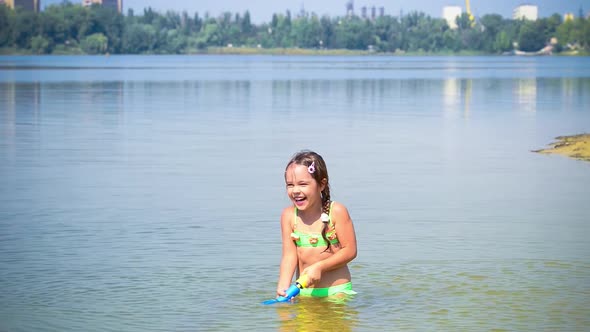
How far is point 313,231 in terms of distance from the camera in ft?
29.3

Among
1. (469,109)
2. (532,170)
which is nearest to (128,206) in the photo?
(532,170)

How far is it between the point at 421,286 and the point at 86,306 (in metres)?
2.67

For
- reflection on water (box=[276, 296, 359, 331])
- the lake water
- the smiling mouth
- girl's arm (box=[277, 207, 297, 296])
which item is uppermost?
the smiling mouth

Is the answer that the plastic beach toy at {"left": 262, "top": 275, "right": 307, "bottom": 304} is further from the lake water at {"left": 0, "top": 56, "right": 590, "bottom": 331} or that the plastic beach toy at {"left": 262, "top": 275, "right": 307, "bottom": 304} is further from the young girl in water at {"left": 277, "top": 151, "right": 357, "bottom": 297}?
the lake water at {"left": 0, "top": 56, "right": 590, "bottom": 331}

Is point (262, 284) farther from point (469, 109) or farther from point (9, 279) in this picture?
point (469, 109)

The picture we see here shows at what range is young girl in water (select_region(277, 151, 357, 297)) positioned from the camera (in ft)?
28.2

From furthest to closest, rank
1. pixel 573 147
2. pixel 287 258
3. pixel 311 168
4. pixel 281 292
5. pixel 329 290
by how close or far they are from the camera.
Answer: pixel 573 147
pixel 329 290
pixel 287 258
pixel 281 292
pixel 311 168

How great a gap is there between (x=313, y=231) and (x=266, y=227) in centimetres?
424

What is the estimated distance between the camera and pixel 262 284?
10133mm

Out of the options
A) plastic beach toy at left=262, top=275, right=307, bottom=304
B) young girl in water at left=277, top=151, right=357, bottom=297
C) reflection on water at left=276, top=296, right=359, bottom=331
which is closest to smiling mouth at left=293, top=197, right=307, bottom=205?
young girl in water at left=277, top=151, right=357, bottom=297

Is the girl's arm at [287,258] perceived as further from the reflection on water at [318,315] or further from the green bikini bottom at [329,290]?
the green bikini bottom at [329,290]

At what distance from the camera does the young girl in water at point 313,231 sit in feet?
28.2

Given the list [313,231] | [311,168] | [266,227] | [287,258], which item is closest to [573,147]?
[266,227]

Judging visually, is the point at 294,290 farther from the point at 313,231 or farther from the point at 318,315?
the point at 313,231
